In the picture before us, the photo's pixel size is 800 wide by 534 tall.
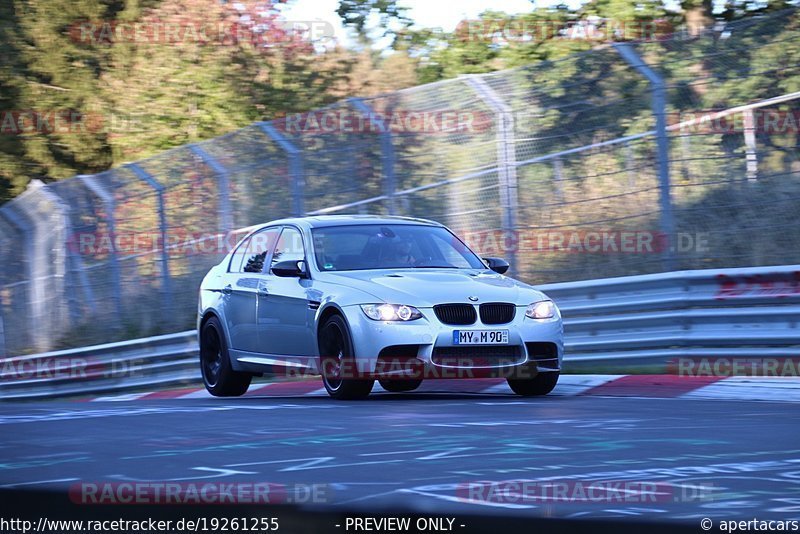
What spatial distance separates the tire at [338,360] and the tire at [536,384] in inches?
43.9

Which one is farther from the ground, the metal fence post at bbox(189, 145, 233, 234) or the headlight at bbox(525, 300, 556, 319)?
the headlight at bbox(525, 300, 556, 319)

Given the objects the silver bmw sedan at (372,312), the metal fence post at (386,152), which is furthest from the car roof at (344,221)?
the metal fence post at (386,152)

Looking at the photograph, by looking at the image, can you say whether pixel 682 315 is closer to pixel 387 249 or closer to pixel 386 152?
pixel 387 249

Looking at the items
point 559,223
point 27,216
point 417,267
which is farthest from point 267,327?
point 27,216

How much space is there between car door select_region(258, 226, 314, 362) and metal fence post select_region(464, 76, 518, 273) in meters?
2.61

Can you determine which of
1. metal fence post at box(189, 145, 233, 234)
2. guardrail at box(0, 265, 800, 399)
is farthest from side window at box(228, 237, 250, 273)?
metal fence post at box(189, 145, 233, 234)

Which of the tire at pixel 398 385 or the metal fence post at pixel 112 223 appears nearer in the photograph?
the tire at pixel 398 385

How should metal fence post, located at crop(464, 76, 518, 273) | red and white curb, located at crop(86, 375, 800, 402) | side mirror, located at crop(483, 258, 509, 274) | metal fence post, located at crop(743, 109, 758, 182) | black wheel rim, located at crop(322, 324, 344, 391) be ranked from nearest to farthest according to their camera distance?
1. red and white curb, located at crop(86, 375, 800, 402)
2. black wheel rim, located at crop(322, 324, 344, 391)
3. side mirror, located at crop(483, 258, 509, 274)
4. metal fence post, located at crop(743, 109, 758, 182)
5. metal fence post, located at crop(464, 76, 518, 273)

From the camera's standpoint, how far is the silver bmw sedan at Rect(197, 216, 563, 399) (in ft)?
32.0

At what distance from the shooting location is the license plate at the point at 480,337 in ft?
32.0

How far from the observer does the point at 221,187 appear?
16.6 meters

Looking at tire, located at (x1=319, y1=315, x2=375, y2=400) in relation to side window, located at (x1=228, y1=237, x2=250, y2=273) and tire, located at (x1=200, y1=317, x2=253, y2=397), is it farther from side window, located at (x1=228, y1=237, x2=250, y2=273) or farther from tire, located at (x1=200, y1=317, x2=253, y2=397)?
side window, located at (x1=228, y1=237, x2=250, y2=273)

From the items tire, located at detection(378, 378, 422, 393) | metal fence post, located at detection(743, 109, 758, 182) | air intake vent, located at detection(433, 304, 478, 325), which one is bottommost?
tire, located at detection(378, 378, 422, 393)

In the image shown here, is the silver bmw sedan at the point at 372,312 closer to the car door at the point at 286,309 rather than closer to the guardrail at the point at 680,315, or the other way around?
the car door at the point at 286,309
